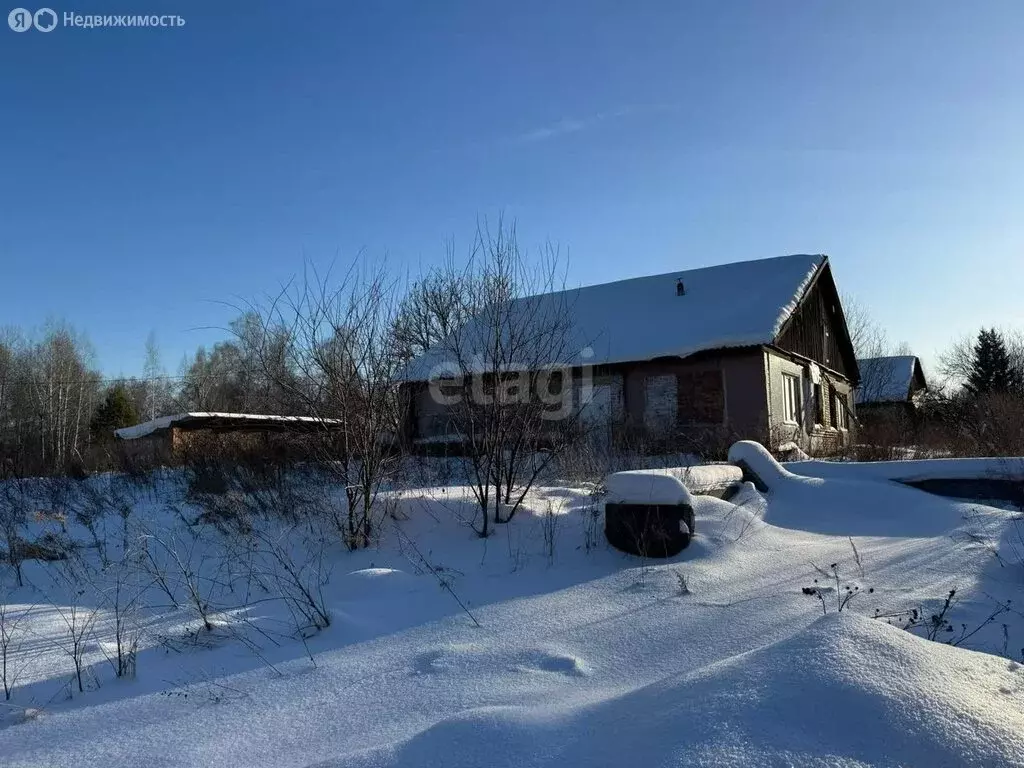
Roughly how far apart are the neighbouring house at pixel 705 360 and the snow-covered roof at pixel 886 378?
17.6 meters

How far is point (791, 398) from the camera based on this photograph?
17656 millimetres

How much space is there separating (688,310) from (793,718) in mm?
16114

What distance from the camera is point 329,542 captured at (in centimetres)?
593

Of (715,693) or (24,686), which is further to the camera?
(24,686)

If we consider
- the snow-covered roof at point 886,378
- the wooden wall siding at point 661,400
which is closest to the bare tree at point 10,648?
the wooden wall siding at point 661,400

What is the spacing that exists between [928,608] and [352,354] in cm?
460

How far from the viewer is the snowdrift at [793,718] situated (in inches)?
79.4

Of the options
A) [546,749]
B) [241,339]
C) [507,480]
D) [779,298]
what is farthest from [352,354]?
[779,298]

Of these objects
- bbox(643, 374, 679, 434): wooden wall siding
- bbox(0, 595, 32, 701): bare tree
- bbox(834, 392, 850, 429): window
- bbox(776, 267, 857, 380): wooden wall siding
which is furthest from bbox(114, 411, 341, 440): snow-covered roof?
bbox(834, 392, 850, 429): window

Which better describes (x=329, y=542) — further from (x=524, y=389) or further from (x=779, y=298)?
(x=779, y=298)

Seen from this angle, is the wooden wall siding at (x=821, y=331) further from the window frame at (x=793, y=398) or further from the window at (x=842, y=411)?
the window at (x=842, y=411)

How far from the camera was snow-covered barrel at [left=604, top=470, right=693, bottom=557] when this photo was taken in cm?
531

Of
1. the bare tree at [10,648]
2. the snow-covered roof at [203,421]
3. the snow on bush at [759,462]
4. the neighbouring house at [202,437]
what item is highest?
the snow-covered roof at [203,421]

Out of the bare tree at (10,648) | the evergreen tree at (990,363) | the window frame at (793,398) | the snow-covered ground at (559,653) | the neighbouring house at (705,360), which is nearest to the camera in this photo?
the snow-covered ground at (559,653)
